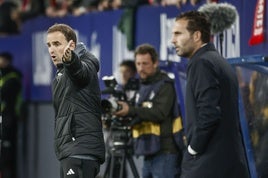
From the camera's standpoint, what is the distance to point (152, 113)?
902cm

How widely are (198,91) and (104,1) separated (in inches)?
256

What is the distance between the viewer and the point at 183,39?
21.8 feet

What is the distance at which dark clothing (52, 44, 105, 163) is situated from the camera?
701 centimetres

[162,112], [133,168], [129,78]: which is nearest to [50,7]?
[129,78]

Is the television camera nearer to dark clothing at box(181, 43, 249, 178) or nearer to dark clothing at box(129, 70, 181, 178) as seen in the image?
dark clothing at box(129, 70, 181, 178)

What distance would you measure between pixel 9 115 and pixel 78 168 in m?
8.01

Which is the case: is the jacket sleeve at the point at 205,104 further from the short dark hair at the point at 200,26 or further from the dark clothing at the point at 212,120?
the short dark hair at the point at 200,26

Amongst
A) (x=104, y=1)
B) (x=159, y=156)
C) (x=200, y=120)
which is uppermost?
(x=104, y=1)

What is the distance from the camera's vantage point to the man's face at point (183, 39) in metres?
6.62

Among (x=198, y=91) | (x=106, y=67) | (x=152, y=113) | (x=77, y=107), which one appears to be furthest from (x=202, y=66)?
(x=106, y=67)

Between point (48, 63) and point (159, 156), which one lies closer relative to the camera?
point (159, 156)

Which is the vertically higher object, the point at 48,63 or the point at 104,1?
the point at 104,1

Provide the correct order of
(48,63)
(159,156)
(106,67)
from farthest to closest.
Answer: (48,63) → (106,67) → (159,156)

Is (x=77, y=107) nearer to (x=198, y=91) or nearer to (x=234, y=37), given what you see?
(x=198, y=91)
